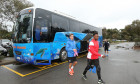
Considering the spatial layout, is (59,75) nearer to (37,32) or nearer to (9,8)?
(37,32)

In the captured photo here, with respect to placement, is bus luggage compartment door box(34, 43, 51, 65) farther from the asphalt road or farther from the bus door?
the asphalt road

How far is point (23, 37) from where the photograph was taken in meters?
5.11

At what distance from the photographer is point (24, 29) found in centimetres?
514

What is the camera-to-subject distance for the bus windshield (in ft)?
16.4

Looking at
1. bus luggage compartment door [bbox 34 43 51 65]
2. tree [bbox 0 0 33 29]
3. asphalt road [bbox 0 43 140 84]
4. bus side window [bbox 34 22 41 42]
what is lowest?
asphalt road [bbox 0 43 140 84]

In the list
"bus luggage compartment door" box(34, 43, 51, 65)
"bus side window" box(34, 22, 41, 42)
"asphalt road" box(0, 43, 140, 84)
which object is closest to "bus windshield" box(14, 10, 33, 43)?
"bus side window" box(34, 22, 41, 42)

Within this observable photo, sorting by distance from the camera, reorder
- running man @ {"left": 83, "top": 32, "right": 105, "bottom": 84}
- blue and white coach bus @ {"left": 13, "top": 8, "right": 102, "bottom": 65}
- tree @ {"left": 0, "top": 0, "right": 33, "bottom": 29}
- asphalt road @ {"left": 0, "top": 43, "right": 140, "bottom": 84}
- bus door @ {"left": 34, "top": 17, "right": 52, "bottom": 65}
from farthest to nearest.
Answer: tree @ {"left": 0, "top": 0, "right": 33, "bottom": 29} < bus door @ {"left": 34, "top": 17, "right": 52, "bottom": 65} < blue and white coach bus @ {"left": 13, "top": 8, "right": 102, "bottom": 65} < asphalt road @ {"left": 0, "top": 43, "right": 140, "bottom": 84} < running man @ {"left": 83, "top": 32, "right": 105, "bottom": 84}

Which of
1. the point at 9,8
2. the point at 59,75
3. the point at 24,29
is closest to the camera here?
the point at 59,75

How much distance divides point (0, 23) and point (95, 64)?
524 inches

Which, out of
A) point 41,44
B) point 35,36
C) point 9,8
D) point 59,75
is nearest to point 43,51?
point 41,44

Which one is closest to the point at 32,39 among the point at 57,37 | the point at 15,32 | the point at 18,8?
the point at 15,32

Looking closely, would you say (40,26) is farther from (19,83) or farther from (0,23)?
(0,23)

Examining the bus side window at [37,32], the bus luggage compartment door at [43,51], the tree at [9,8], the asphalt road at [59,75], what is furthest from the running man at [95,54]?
the tree at [9,8]

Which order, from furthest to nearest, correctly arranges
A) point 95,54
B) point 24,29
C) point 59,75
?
1. point 24,29
2. point 59,75
3. point 95,54
